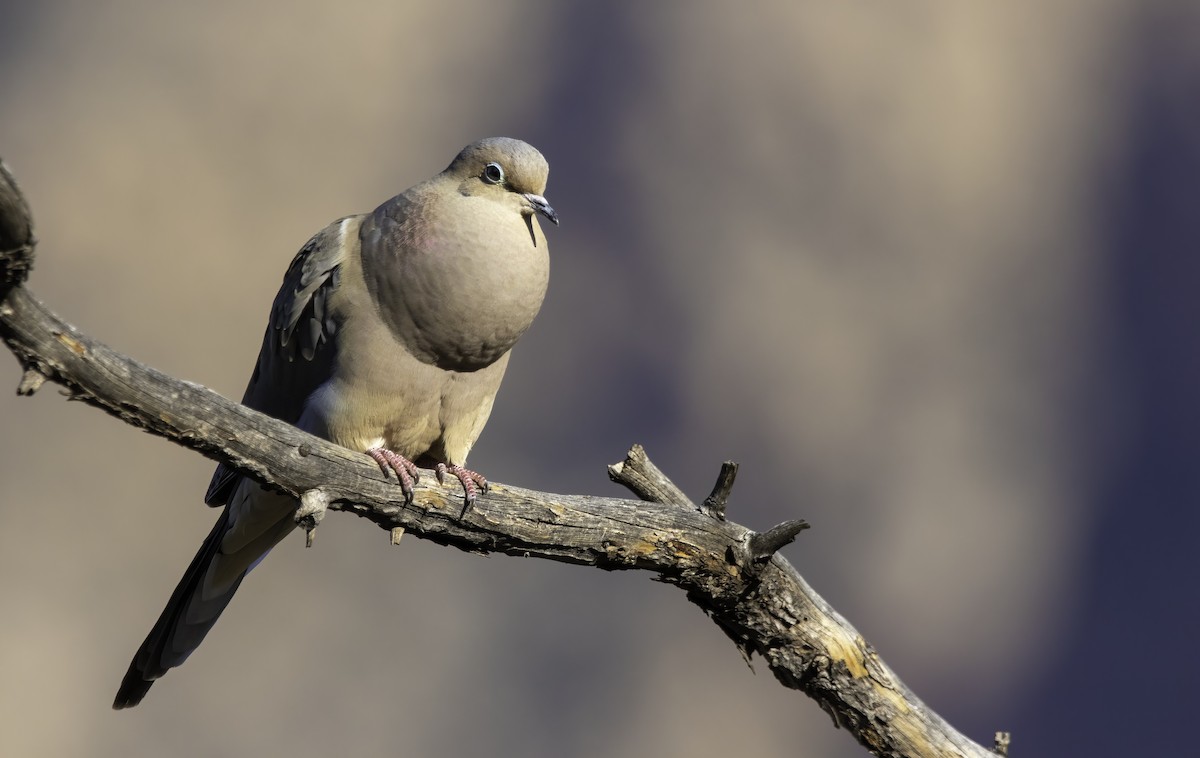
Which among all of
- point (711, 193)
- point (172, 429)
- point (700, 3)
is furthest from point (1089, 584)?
point (172, 429)

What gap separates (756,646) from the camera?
3.58 meters

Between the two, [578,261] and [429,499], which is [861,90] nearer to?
[578,261]

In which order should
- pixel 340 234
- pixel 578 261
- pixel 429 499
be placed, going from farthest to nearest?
pixel 578 261
pixel 340 234
pixel 429 499

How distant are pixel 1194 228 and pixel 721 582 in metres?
14.6

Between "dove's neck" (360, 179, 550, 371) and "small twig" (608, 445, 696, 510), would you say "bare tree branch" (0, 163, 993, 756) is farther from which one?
"dove's neck" (360, 179, 550, 371)

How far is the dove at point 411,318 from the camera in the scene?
3617 mm

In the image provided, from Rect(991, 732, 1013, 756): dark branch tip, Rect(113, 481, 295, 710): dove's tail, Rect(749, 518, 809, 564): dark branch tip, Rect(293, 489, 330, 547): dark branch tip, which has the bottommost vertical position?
Rect(113, 481, 295, 710): dove's tail

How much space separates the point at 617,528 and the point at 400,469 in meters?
0.59

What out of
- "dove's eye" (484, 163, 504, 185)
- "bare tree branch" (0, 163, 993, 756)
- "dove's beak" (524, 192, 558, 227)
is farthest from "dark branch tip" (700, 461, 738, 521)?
"dove's eye" (484, 163, 504, 185)

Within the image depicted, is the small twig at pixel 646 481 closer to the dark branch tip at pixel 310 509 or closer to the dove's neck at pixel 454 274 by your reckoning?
the dove's neck at pixel 454 274

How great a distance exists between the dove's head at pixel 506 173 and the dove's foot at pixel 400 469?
0.95m

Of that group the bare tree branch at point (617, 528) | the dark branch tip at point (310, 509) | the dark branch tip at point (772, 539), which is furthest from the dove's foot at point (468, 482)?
the dark branch tip at point (772, 539)

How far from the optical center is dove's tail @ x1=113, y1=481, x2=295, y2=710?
4078 mm

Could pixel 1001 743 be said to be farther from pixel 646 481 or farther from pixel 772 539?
pixel 646 481
